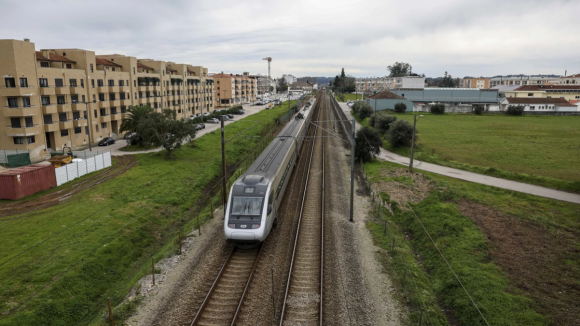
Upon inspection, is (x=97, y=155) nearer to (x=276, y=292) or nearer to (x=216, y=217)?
(x=216, y=217)

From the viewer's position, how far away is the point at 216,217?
72.0 ft

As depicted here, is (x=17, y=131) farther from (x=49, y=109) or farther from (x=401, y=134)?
(x=401, y=134)

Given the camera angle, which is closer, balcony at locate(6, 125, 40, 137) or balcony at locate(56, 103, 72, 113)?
balcony at locate(6, 125, 40, 137)

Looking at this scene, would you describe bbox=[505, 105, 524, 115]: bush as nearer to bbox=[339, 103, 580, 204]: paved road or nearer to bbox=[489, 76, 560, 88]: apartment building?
bbox=[339, 103, 580, 204]: paved road

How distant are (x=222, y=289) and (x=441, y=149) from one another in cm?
Result: 3823

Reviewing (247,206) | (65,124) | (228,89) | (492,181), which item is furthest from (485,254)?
(228,89)

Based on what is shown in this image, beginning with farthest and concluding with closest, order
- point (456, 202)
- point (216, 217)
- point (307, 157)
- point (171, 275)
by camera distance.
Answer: point (307, 157) < point (456, 202) < point (216, 217) < point (171, 275)

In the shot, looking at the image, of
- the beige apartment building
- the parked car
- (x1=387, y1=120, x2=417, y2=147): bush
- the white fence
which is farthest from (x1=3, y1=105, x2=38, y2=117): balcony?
(x1=387, y1=120, x2=417, y2=147): bush

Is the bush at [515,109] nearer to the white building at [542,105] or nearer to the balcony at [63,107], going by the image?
the white building at [542,105]

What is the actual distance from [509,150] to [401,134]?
13289mm

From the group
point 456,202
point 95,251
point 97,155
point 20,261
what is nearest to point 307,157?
point 456,202

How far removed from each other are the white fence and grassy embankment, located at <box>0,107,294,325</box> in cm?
353

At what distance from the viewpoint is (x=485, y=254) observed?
17.3 metres

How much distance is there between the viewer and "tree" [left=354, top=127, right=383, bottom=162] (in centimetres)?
3747
